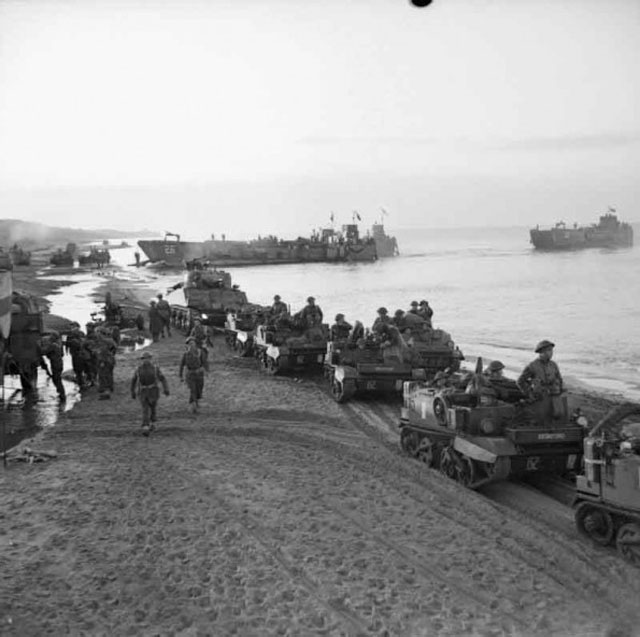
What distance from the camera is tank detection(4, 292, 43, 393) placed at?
16.9 meters

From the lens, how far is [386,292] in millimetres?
56438

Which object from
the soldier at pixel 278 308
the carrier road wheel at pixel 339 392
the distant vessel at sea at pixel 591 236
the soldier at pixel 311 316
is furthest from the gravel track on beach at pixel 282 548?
the distant vessel at sea at pixel 591 236

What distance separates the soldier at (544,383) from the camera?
33.7ft

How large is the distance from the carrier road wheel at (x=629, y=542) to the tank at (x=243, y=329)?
14.9 metres

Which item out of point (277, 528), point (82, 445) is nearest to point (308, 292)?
point (82, 445)

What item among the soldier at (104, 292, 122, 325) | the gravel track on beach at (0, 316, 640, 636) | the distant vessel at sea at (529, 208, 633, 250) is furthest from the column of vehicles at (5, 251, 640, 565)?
the distant vessel at sea at (529, 208, 633, 250)

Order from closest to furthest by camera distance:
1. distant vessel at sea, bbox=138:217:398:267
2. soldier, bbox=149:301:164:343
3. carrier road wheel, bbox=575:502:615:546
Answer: carrier road wheel, bbox=575:502:615:546, soldier, bbox=149:301:164:343, distant vessel at sea, bbox=138:217:398:267

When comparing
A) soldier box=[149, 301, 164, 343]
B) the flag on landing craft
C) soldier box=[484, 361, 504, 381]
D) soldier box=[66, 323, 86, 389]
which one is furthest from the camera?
soldier box=[149, 301, 164, 343]

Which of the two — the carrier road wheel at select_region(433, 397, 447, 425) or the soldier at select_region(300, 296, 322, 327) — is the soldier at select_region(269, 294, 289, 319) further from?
the carrier road wheel at select_region(433, 397, 447, 425)

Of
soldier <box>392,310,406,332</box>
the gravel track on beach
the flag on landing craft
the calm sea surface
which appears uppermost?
the flag on landing craft

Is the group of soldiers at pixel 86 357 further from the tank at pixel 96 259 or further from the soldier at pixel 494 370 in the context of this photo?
the tank at pixel 96 259

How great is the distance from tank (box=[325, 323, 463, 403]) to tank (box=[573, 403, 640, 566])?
6.05 m

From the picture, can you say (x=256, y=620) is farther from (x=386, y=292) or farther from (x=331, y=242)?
(x=331, y=242)

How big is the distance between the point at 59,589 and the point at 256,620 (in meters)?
1.92
